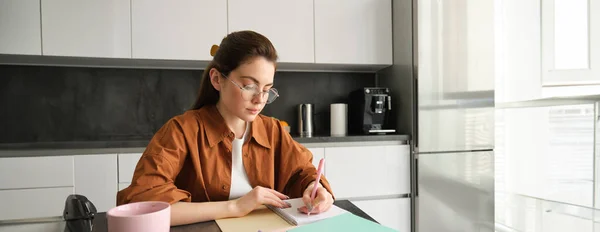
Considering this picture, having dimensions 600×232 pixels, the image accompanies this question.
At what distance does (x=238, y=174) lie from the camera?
1130mm

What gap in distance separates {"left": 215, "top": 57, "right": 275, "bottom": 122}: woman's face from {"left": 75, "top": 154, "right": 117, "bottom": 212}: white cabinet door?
1.28 meters

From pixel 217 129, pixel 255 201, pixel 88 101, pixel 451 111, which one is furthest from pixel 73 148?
pixel 451 111

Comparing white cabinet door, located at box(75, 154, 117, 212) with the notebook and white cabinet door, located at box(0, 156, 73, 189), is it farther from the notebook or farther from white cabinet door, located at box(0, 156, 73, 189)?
the notebook

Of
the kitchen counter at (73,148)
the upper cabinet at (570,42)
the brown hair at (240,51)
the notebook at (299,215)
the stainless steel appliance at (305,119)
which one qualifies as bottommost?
the notebook at (299,215)

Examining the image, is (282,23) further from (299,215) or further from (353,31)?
(299,215)

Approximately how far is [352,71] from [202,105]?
6.21 feet

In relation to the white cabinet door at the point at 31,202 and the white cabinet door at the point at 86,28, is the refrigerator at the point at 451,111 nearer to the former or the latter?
the white cabinet door at the point at 86,28

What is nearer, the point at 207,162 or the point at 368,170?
the point at 207,162

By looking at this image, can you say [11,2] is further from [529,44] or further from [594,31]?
[594,31]

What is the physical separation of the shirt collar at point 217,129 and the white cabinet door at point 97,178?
45.3 inches

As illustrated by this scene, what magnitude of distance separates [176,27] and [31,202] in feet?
3.81

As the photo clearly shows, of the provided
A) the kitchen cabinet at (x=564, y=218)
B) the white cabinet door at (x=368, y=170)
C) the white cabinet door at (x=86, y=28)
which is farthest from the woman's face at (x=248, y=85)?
the kitchen cabinet at (x=564, y=218)

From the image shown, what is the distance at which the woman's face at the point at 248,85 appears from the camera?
3.53 ft

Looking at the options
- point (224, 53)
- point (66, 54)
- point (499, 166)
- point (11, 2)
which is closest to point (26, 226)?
point (66, 54)
